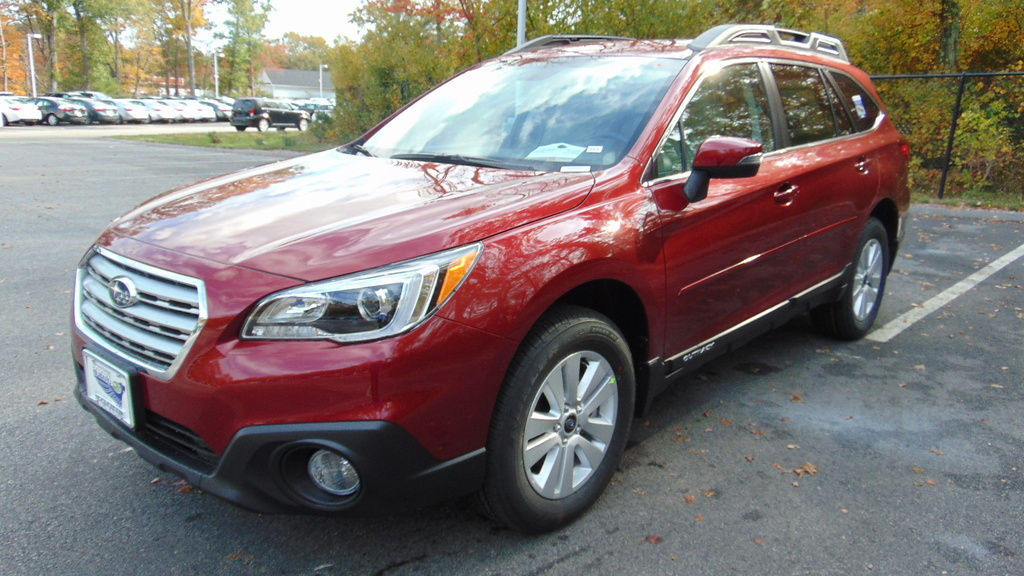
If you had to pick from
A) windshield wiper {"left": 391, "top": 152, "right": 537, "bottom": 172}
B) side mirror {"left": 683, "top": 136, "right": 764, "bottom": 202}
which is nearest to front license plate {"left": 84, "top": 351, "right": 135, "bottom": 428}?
windshield wiper {"left": 391, "top": 152, "right": 537, "bottom": 172}

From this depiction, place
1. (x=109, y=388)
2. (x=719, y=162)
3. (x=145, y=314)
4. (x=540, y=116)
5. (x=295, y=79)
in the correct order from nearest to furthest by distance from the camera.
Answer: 1. (x=145, y=314)
2. (x=109, y=388)
3. (x=719, y=162)
4. (x=540, y=116)
5. (x=295, y=79)

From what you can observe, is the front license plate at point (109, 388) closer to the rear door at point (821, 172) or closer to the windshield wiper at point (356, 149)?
the windshield wiper at point (356, 149)

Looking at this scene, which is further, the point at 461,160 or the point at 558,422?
the point at 461,160

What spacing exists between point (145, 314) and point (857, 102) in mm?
4320

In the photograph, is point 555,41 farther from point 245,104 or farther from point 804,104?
point 245,104

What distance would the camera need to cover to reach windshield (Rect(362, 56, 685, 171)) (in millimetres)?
3234

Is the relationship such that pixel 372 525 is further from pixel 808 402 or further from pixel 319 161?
pixel 808 402

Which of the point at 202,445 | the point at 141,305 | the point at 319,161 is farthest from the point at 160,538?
the point at 319,161

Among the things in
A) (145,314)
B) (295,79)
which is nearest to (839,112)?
(145,314)

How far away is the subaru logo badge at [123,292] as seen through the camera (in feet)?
8.13

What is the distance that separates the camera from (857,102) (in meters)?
4.90

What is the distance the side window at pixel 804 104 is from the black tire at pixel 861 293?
0.79 metres

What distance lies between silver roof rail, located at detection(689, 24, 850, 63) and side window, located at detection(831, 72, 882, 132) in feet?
0.69

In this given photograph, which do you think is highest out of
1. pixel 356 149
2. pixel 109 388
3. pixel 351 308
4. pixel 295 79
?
pixel 295 79
